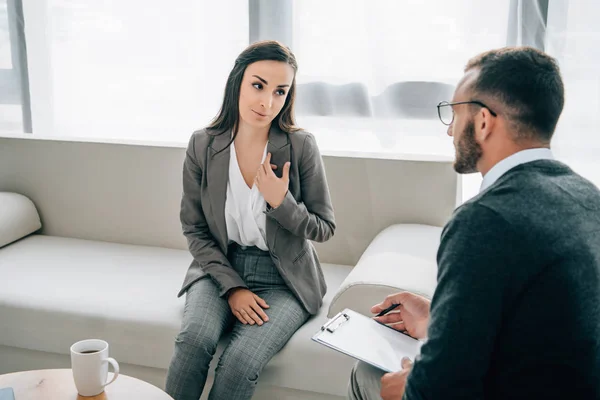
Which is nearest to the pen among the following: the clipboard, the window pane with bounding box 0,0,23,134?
the clipboard

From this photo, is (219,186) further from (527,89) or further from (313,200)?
(527,89)

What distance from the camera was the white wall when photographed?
7.09ft

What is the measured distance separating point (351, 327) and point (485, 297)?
530 millimetres

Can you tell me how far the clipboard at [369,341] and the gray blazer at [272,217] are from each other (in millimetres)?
355

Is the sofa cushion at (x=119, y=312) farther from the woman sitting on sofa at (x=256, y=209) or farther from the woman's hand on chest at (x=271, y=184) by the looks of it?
the woman's hand on chest at (x=271, y=184)

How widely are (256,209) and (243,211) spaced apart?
38 millimetres

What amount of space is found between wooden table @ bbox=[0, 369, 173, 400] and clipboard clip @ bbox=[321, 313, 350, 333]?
355 mm

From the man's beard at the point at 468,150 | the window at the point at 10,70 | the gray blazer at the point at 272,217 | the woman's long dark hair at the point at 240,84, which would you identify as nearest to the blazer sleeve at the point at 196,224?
the gray blazer at the point at 272,217

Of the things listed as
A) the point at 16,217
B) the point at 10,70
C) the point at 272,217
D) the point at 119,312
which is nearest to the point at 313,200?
the point at 272,217

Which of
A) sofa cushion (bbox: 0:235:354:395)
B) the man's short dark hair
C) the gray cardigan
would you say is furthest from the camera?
sofa cushion (bbox: 0:235:354:395)

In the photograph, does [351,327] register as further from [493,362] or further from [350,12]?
[350,12]

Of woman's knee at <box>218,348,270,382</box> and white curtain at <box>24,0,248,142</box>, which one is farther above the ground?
white curtain at <box>24,0,248,142</box>

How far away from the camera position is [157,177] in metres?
2.33

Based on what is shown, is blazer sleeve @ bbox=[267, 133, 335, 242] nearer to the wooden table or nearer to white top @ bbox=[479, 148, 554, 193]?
the wooden table
